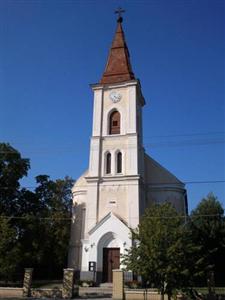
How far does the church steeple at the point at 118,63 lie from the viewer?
34844 millimetres

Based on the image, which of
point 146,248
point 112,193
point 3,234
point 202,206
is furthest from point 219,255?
point 3,234

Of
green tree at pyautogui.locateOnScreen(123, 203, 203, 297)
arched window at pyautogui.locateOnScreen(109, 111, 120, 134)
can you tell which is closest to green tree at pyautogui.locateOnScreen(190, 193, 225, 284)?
arched window at pyautogui.locateOnScreen(109, 111, 120, 134)

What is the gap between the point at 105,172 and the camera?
1233 inches

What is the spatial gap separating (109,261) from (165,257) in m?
11.7

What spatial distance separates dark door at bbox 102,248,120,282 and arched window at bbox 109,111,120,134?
10700mm

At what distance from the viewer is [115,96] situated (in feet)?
111

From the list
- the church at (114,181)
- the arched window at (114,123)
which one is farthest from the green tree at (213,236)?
the arched window at (114,123)

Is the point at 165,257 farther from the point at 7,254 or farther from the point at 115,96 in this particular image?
the point at 115,96

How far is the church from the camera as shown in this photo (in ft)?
92.5

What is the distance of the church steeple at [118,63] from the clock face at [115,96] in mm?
1216

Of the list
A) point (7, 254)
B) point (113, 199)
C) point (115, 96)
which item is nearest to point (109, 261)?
point (113, 199)

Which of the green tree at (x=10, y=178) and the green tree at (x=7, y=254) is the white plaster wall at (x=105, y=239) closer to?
the green tree at (x=7, y=254)

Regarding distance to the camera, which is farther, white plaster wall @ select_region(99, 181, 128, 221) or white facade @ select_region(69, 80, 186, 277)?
white plaster wall @ select_region(99, 181, 128, 221)

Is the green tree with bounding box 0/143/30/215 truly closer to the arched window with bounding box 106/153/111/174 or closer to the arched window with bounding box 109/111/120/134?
the arched window with bounding box 106/153/111/174
